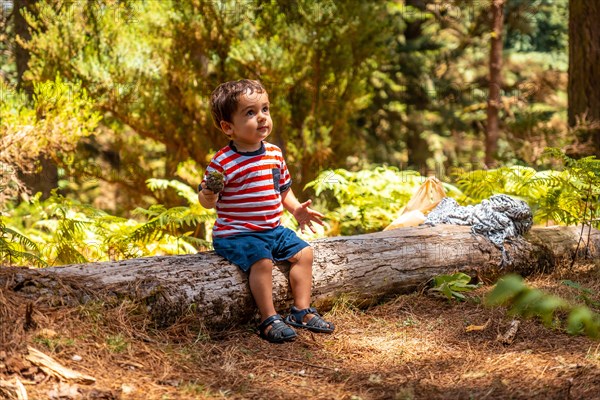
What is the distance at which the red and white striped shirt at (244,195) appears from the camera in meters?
4.02

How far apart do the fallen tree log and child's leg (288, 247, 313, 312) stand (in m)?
0.07

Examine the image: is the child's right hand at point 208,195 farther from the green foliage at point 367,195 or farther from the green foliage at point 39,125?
the green foliage at point 39,125

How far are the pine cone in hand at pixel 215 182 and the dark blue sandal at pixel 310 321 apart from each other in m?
0.91

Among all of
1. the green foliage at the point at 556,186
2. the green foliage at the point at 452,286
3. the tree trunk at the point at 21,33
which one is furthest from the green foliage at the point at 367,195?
the tree trunk at the point at 21,33

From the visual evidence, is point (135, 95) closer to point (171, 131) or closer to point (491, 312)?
point (171, 131)

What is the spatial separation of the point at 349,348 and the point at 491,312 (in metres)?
1.06

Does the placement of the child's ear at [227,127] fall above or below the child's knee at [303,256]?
above

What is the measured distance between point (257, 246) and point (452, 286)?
159 centimetres

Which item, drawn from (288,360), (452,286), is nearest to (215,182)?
(288,360)

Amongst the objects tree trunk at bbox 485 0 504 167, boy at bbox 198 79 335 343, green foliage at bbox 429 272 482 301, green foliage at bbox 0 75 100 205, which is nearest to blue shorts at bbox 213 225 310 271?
boy at bbox 198 79 335 343

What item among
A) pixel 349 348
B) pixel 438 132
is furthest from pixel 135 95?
pixel 438 132

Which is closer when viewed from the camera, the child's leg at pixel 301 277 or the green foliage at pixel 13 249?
the child's leg at pixel 301 277

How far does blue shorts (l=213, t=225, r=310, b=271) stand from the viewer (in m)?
3.86

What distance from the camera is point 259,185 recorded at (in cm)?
404
